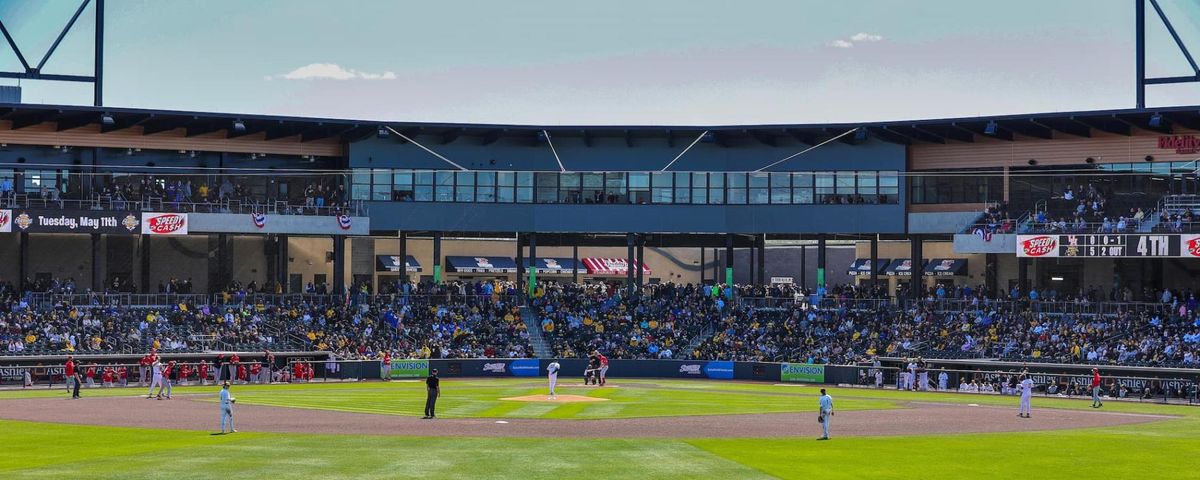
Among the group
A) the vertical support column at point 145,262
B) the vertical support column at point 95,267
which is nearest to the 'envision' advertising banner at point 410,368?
the vertical support column at point 95,267

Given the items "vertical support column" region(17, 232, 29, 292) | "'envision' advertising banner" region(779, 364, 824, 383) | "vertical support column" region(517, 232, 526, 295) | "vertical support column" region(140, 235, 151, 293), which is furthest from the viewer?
"vertical support column" region(517, 232, 526, 295)

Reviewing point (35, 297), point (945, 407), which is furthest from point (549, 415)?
point (35, 297)

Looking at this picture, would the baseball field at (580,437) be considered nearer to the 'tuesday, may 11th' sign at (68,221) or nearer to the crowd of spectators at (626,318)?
the 'tuesday, may 11th' sign at (68,221)

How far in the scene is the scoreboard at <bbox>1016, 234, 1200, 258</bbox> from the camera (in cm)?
5659

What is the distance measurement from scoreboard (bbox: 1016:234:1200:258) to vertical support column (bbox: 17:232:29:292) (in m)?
45.8

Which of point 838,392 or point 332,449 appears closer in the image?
point 332,449

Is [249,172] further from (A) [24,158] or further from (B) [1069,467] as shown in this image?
(B) [1069,467]

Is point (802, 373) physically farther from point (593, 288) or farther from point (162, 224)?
point (162, 224)

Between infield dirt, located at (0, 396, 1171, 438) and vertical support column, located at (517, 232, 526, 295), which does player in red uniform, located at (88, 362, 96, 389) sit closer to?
infield dirt, located at (0, 396, 1171, 438)

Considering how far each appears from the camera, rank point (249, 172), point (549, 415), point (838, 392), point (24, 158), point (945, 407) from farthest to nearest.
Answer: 1. point (249, 172)
2. point (24, 158)
3. point (838, 392)
4. point (945, 407)
5. point (549, 415)

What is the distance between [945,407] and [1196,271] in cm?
2375

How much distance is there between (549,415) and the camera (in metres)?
40.5

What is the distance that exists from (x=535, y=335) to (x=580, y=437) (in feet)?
113

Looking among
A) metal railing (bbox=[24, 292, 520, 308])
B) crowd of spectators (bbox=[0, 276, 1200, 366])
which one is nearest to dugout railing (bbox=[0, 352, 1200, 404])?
crowd of spectators (bbox=[0, 276, 1200, 366])
